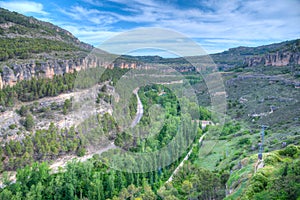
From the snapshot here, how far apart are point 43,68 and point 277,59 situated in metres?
48.0

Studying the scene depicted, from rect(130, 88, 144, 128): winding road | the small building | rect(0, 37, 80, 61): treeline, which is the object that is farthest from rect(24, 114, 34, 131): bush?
the small building

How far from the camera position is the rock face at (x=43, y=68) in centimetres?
2845

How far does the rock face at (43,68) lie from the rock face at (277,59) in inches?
1406

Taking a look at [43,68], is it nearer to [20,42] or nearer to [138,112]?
[20,42]

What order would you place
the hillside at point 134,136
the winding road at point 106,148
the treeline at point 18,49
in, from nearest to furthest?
the hillside at point 134,136 < the winding road at point 106,148 < the treeline at point 18,49

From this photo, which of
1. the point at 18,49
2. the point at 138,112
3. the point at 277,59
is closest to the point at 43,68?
the point at 18,49

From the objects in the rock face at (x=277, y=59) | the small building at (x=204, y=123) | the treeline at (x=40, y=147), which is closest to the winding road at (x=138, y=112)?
the treeline at (x=40, y=147)

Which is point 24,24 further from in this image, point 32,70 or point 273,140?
point 273,140

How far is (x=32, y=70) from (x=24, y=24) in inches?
1196

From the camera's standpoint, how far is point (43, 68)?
34.8 meters

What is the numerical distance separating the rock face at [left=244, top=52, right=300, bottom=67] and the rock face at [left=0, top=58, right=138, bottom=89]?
35704 millimetres

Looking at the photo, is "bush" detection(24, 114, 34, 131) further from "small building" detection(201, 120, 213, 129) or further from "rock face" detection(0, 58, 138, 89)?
"small building" detection(201, 120, 213, 129)

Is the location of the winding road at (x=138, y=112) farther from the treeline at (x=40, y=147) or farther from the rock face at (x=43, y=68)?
the treeline at (x=40, y=147)

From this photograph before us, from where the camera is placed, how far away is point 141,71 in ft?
95.8
